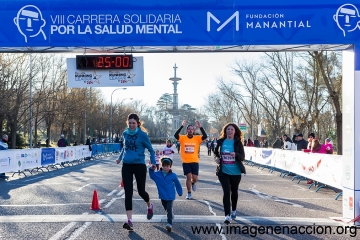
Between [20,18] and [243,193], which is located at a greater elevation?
[20,18]

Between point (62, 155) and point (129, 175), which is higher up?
point (129, 175)

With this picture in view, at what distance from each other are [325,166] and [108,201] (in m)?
6.93

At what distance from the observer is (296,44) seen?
940 centimetres

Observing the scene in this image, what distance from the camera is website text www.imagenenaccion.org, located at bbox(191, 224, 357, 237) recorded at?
25.0 feet

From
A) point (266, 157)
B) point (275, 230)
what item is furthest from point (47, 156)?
point (275, 230)

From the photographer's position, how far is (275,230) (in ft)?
25.7

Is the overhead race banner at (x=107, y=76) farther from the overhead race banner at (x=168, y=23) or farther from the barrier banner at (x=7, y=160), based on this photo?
the barrier banner at (x=7, y=160)

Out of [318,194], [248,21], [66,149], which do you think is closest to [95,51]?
[248,21]

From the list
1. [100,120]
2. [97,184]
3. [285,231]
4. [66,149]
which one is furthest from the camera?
[100,120]

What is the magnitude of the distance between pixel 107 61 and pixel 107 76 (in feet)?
1.13

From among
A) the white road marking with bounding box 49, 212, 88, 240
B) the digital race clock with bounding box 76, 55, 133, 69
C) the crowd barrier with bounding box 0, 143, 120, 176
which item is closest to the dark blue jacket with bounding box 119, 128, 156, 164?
the white road marking with bounding box 49, 212, 88, 240

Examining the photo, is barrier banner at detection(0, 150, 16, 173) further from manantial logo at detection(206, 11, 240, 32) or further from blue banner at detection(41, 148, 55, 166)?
manantial logo at detection(206, 11, 240, 32)

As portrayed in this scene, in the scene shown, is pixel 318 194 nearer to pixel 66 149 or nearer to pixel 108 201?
pixel 108 201

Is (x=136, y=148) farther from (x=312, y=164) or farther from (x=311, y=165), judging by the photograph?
(x=311, y=165)
